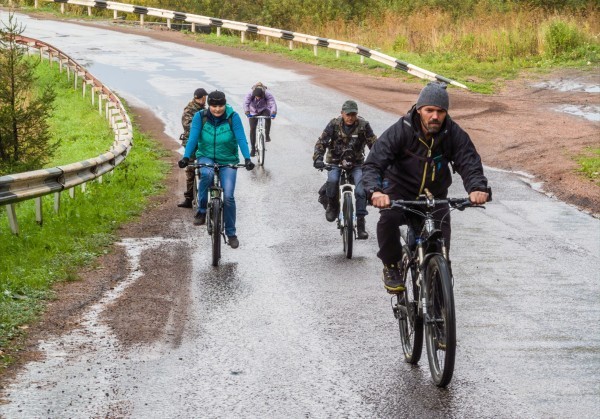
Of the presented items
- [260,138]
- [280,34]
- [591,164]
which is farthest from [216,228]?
[280,34]

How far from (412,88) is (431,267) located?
23788 mm

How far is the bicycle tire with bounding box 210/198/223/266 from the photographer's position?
39.9 ft

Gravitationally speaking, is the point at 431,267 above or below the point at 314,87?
above

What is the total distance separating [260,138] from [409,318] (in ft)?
42.7

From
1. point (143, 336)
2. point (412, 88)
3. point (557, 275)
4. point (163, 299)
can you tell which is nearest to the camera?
point (143, 336)

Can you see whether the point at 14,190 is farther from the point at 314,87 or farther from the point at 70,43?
the point at 70,43

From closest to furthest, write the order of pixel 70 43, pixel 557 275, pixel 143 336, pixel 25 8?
pixel 143 336 < pixel 557 275 < pixel 70 43 < pixel 25 8

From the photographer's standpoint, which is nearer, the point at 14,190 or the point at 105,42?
the point at 14,190

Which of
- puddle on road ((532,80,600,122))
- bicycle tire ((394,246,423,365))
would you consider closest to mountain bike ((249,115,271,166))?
puddle on road ((532,80,600,122))

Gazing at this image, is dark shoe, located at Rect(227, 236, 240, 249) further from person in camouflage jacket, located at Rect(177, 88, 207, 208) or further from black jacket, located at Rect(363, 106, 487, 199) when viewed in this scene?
black jacket, located at Rect(363, 106, 487, 199)

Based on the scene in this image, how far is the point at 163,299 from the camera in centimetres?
1031

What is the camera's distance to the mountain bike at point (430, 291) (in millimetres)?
6945

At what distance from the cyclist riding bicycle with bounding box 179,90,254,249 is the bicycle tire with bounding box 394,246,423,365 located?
4.81m

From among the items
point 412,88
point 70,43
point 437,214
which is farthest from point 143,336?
point 70,43
